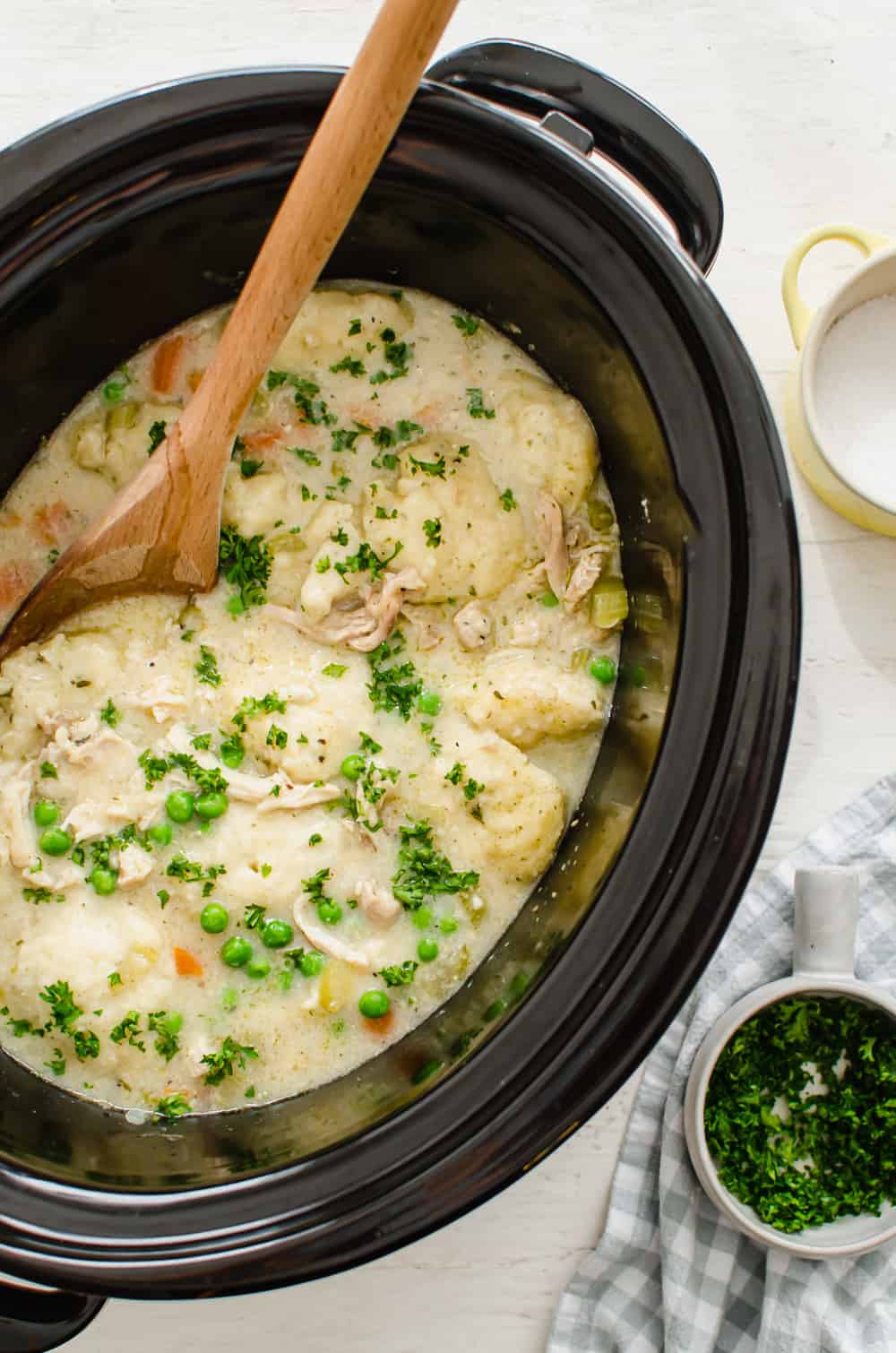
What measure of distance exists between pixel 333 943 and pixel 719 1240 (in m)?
0.89

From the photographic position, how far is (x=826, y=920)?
221cm

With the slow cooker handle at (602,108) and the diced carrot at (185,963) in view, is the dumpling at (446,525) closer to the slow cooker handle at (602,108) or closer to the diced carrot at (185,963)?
the slow cooker handle at (602,108)

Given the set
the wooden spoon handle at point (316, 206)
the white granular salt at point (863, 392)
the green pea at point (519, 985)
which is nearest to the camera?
the wooden spoon handle at point (316, 206)

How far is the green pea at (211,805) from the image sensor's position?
223cm

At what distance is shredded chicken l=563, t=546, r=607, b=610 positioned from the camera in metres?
2.28

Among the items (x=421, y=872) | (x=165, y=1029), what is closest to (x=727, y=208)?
(x=421, y=872)

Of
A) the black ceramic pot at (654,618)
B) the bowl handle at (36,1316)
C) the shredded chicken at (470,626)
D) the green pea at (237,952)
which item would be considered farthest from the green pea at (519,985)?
the bowl handle at (36,1316)

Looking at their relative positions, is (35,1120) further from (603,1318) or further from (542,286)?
(542,286)

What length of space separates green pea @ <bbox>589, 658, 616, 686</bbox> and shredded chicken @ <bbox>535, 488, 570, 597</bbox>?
139 mm

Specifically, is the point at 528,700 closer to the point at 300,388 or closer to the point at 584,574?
the point at 584,574

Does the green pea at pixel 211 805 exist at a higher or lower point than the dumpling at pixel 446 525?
lower

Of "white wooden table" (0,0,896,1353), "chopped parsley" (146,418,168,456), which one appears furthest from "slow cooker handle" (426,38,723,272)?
"chopped parsley" (146,418,168,456)

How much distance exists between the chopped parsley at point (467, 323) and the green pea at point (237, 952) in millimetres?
1147

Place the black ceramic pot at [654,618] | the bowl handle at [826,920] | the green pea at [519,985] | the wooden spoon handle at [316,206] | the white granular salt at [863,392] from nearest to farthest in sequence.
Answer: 1. the wooden spoon handle at [316,206]
2. the black ceramic pot at [654,618]
3. the green pea at [519,985]
4. the bowl handle at [826,920]
5. the white granular salt at [863,392]
